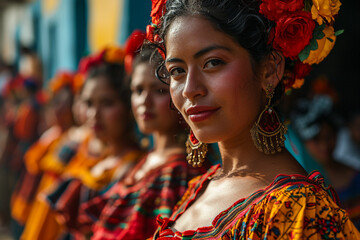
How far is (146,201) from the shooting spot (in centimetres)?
227

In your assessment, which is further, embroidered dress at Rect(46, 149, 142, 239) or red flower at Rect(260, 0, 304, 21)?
embroidered dress at Rect(46, 149, 142, 239)

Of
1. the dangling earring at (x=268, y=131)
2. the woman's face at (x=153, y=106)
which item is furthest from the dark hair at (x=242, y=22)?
the woman's face at (x=153, y=106)

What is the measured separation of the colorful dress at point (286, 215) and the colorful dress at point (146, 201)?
77 cm

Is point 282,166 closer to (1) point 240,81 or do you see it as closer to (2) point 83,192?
(1) point 240,81

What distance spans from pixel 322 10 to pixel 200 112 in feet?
1.67

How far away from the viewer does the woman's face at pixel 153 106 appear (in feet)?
7.88

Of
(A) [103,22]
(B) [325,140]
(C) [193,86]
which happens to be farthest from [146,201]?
(A) [103,22]

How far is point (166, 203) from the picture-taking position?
7.16 ft

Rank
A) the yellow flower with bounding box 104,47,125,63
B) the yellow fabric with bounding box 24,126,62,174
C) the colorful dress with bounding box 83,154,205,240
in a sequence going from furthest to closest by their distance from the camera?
the yellow fabric with bounding box 24,126,62,174, the yellow flower with bounding box 104,47,125,63, the colorful dress with bounding box 83,154,205,240

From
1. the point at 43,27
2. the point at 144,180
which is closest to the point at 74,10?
the point at 43,27

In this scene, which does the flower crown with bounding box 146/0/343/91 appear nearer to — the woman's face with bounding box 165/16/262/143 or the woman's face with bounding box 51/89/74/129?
the woman's face with bounding box 165/16/262/143

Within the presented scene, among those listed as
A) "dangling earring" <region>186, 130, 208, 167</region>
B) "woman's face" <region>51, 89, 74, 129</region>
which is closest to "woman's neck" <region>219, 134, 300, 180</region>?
"dangling earring" <region>186, 130, 208, 167</region>

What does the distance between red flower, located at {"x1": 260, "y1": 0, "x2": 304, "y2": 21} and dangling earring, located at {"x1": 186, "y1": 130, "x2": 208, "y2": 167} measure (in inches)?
22.2

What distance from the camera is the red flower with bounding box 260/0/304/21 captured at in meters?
1.47
